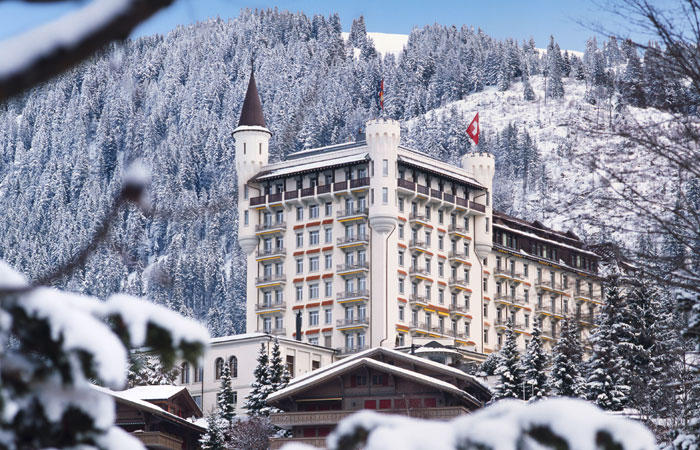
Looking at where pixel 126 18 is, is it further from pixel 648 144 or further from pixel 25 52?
pixel 648 144

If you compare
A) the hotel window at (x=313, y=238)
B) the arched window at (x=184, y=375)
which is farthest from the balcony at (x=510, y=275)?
the arched window at (x=184, y=375)

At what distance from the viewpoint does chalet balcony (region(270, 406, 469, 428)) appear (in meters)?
58.5

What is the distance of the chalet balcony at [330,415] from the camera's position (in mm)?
58500

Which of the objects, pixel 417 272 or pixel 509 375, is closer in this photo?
pixel 509 375

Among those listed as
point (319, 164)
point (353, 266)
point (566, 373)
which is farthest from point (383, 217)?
point (566, 373)

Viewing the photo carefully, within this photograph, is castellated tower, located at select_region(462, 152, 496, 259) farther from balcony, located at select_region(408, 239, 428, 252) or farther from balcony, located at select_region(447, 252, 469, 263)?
balcony, located at select_region(408, 239, 428, 252)

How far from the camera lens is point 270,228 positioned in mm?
104062

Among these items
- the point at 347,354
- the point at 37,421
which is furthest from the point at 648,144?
the point at 347,354

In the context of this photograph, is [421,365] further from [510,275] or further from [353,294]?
[510,275]

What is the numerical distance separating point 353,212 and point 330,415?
140 ft

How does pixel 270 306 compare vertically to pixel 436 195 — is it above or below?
below

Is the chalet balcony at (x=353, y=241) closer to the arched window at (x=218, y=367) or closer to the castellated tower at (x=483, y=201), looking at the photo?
the castellated tower at (x=483, y=201)

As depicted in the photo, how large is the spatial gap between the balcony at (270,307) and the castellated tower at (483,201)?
1868 centimetres

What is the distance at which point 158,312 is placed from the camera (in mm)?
5707
